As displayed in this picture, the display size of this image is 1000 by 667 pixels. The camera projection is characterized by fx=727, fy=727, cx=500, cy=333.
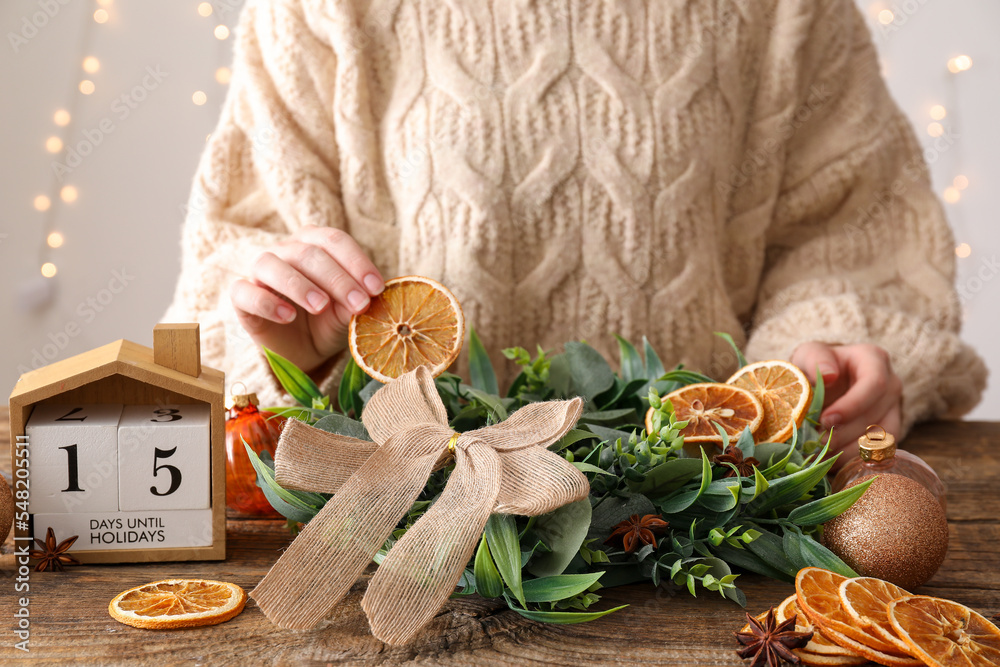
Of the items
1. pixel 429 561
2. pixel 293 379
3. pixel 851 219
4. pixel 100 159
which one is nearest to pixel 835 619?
pixel 429 561

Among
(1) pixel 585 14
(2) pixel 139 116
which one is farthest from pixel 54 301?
(1) pixel 585 14

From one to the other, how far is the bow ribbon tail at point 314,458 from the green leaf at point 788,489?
0.26m

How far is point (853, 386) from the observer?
0.73 meters

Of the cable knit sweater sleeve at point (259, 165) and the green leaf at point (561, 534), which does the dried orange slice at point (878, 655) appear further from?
the cable knit sweater sleeve at point (259, 165)

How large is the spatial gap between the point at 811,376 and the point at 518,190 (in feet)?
1.27

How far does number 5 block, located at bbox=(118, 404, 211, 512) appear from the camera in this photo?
50cm

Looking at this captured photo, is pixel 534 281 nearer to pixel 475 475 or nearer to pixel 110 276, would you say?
pixel 475 475

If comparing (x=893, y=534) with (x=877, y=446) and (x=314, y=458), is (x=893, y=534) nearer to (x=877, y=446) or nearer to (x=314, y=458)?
(x=877, y=446)

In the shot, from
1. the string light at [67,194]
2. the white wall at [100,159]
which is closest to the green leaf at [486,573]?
the white wall at [100,159]

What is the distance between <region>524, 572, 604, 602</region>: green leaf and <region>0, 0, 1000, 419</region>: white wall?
6.22ft

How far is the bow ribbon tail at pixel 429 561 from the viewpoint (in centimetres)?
39

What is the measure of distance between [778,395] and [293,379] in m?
0.40

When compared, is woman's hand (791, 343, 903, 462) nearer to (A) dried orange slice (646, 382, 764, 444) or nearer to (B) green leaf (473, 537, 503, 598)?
(A) dried orange slice (646, 382, 764, 444)

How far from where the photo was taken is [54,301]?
2.02 metres
